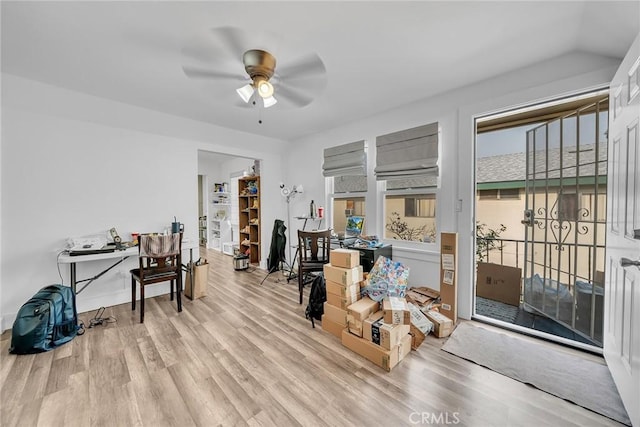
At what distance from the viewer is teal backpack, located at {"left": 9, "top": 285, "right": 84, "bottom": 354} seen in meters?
1.88

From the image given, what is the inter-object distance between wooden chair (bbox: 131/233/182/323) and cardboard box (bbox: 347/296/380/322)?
2.00 meters

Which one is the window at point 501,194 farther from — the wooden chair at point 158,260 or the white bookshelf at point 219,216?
the white bookshelf at point 219,216

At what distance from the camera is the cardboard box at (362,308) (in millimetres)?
1938

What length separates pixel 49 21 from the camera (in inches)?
62.1

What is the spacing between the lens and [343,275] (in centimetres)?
215

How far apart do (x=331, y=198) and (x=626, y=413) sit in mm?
3354

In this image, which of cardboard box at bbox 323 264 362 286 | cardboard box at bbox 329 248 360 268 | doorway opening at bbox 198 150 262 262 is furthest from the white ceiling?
doorway opening at bbox 198 150 262 262

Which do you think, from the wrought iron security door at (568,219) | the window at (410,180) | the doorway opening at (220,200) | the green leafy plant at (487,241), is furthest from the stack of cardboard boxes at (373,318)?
the doorway opening at (220,200)

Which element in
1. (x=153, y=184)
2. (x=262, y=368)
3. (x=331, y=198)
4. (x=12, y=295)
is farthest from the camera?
(x=331, y=198)

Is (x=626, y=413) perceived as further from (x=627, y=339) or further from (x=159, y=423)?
(x=159, y=423)

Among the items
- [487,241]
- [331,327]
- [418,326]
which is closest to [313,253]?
[331,327]

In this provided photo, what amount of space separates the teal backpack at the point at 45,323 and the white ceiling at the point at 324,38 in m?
2.09

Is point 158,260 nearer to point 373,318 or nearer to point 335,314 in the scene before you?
point 335,314

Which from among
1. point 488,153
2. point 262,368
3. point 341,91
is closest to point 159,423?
point 262,368
